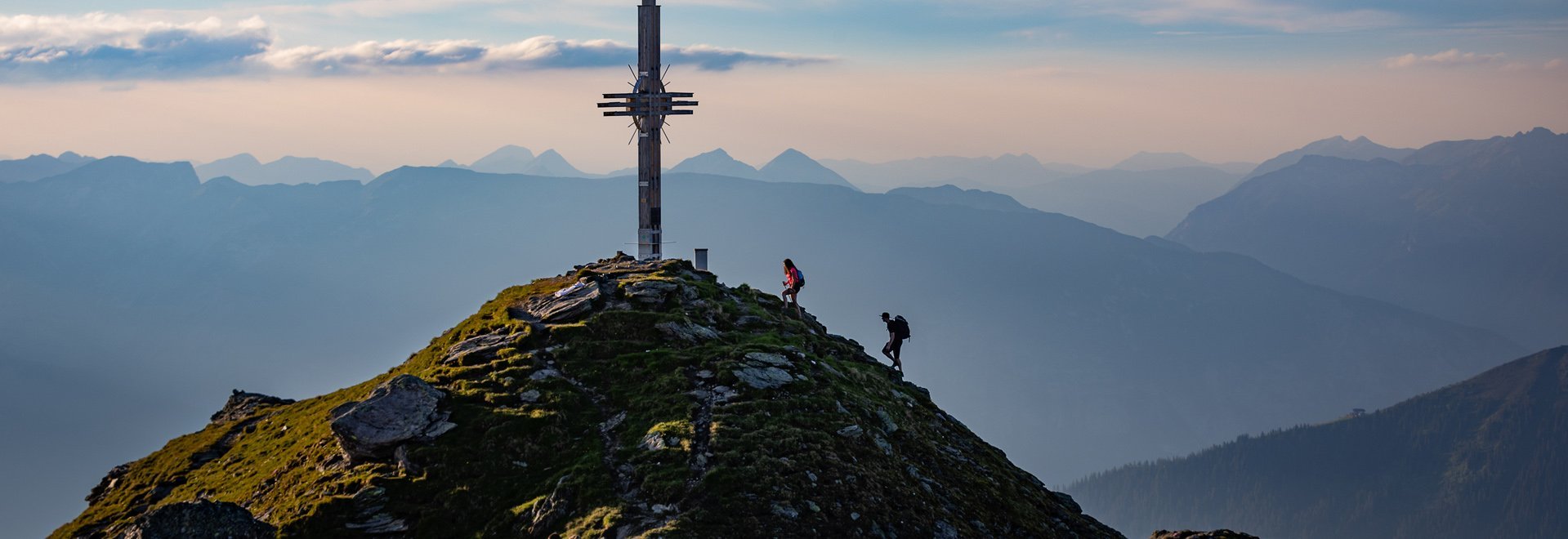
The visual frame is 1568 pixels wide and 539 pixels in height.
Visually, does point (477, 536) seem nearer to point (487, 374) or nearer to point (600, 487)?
point (600, 487)

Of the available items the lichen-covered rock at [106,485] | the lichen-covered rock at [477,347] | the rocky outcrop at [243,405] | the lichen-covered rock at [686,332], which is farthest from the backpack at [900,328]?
the lichen-covered rock at [106,485]

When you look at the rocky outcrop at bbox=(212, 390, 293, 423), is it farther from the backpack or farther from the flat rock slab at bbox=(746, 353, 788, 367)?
the backpack

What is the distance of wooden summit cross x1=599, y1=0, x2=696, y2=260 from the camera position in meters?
50.2

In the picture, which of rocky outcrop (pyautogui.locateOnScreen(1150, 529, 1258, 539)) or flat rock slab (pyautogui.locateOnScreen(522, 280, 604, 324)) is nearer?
rocky outcrop (pyautogui.locateOnScreen(1150, 529, 1258, 539))

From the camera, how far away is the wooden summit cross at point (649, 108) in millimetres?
50188

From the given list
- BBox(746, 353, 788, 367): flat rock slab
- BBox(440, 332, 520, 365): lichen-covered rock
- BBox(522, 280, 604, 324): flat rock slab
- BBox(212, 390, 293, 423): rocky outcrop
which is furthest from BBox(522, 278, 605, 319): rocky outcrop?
BBox(212, 390, 293, 423): rocky outcrop

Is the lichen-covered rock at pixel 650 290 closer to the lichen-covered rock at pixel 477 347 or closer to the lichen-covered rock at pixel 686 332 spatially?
the lichen-covered rock at pixel 686 332

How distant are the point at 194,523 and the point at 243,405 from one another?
20725 millimetres

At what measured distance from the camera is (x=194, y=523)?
25812 mm

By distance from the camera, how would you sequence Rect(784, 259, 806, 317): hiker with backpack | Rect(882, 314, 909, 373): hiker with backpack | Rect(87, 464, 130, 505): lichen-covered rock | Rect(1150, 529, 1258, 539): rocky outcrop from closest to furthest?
Rect(1150, 529, 1258, 539): rocky outcrop
Rect(87, 464, 130, 505): lichen-covered rock
Rect(882, 314, 909, 373): hiker with backpack
Rect(784, 259, 806, 317): hiker with backpack

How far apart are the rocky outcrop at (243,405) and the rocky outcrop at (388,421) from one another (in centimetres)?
1505

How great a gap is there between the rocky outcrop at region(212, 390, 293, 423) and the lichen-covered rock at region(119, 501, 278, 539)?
58.6 ft

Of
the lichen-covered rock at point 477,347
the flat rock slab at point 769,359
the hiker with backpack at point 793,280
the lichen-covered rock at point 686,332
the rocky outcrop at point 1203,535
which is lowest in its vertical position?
the rocky outcrop at point 1203,535

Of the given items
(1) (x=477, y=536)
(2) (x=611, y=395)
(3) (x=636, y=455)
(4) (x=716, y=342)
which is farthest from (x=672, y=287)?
(1) (x=477, y=536)
